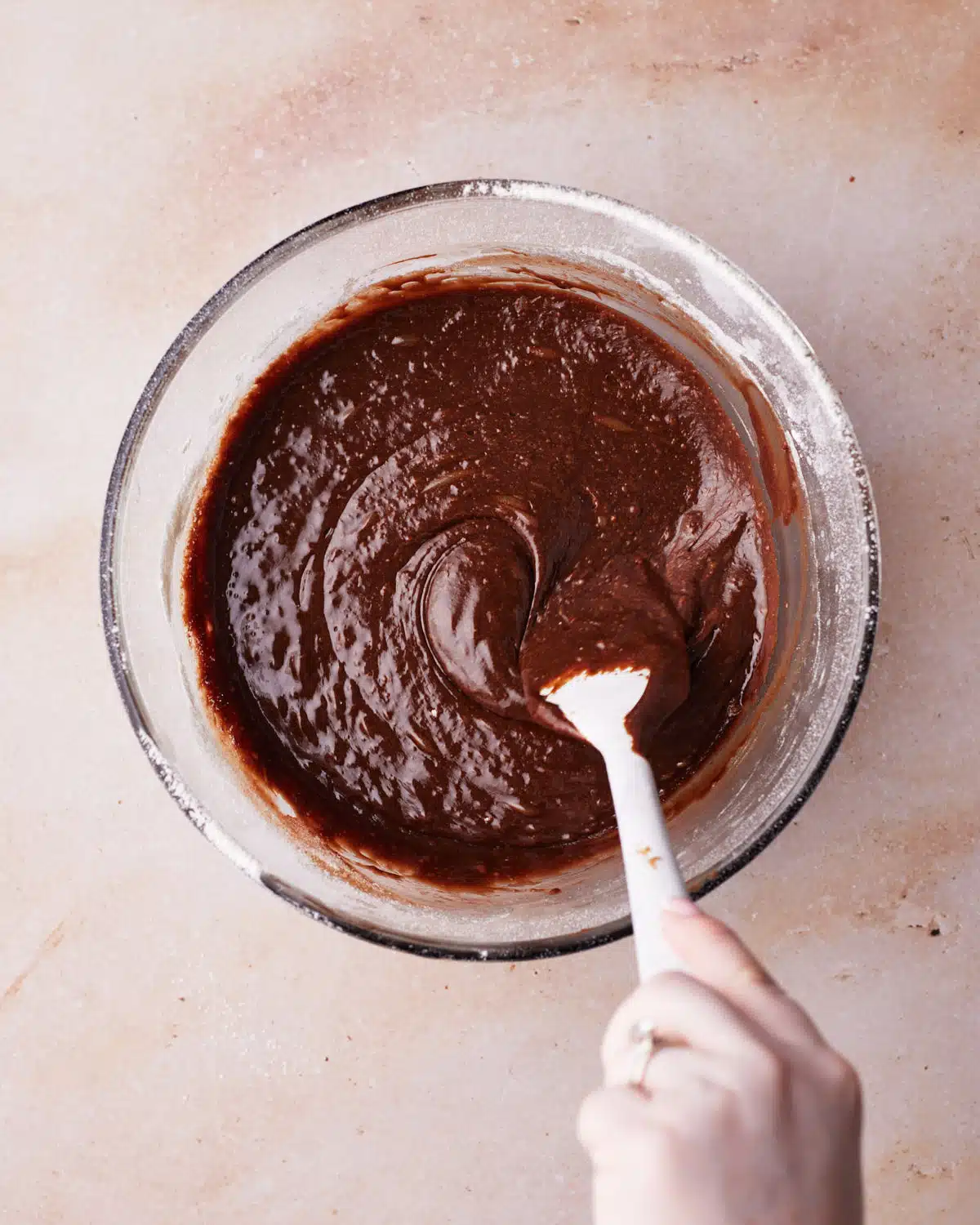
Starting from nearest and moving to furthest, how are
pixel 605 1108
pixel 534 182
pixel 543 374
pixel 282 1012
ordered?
pixel 605 1108 < pixel 534 182 < pixel 543 374 < pixel 282 1012

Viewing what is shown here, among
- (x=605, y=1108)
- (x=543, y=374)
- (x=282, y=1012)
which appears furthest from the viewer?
(x=282, y=1012)

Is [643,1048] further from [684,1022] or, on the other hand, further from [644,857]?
[644,857]

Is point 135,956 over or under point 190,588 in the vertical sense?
under

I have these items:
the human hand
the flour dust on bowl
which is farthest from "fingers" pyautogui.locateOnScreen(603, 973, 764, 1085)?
the flour dust on bowl

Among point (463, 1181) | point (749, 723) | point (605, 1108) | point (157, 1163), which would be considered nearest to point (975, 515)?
point (749, 723)

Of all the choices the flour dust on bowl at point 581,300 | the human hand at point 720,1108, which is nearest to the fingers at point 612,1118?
the human hand at point 720,1108

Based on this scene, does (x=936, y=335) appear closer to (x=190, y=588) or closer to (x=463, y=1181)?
(x=190, y=588)

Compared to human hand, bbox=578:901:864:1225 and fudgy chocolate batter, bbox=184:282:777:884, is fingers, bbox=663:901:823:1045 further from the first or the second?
fudgy chocolate batter, bbox=184:282:777:884
